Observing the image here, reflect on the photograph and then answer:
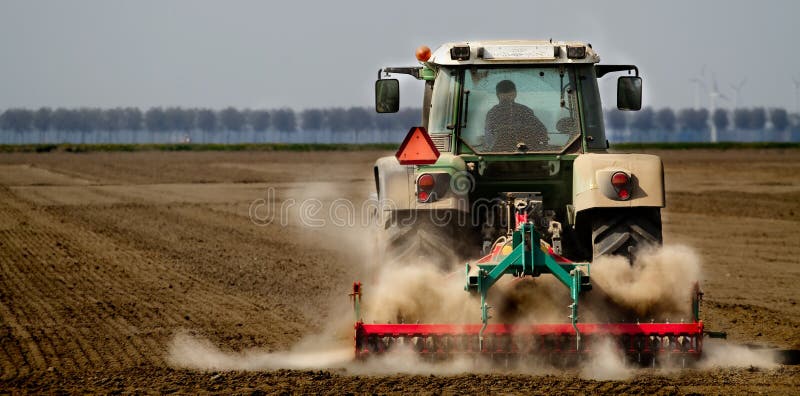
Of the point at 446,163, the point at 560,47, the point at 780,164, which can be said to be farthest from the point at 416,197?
the point at 780,164

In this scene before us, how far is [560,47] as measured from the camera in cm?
941

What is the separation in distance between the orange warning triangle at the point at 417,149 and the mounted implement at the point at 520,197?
0.04ft

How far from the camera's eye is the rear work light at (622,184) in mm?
8594

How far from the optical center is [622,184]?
28.2ft

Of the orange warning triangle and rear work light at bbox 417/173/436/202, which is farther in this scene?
rear work light at bbox 417/173/436/202

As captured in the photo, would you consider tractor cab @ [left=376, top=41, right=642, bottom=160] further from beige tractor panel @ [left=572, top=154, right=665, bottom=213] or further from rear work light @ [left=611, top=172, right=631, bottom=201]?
rear work light @ [left=611, top=172, right=631, bottom=201]

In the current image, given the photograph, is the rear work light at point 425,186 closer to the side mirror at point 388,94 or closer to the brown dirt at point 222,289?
the brown dirt at point 222,289

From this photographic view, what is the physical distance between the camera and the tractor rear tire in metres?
8.74

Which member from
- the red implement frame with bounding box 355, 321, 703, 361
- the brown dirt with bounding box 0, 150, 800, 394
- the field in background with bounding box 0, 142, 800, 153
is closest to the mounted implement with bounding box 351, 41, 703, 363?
the red implement frame with bounding box 355, 321, 703, 361

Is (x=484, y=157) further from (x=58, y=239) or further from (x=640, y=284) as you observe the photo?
(x=58, y=239)

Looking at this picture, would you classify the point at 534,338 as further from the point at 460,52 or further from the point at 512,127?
A: the point at 460,52

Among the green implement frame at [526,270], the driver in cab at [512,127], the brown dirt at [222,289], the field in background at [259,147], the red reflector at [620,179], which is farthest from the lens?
the field in background at [259,147]

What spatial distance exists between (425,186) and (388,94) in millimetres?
1764

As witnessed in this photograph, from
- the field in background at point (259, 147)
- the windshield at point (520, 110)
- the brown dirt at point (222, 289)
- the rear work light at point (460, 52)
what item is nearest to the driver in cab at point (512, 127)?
the windshield at point (520, 110)
